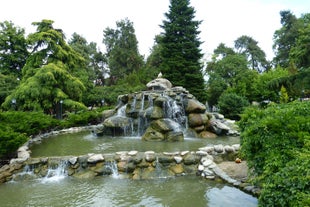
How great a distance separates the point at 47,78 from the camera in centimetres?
1616

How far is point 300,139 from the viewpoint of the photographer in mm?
3404

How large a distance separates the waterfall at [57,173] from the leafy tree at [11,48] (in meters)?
20.9

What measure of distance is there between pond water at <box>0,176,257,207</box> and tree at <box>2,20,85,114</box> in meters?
11.2

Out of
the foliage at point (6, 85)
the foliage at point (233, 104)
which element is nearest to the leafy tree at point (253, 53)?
the foliage at point (233, 104)

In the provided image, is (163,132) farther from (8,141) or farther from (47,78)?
(47,78)

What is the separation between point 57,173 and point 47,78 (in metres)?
11.0

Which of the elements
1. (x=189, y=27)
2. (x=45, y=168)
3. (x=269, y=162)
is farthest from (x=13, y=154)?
(x=189, y=27)

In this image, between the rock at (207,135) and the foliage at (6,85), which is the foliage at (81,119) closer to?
the rock at (207,135)

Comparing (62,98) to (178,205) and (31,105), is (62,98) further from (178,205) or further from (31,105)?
(178,205)

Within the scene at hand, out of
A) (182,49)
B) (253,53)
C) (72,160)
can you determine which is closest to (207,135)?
(72,160)

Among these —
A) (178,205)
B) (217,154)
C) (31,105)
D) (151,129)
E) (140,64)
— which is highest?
(140,64)

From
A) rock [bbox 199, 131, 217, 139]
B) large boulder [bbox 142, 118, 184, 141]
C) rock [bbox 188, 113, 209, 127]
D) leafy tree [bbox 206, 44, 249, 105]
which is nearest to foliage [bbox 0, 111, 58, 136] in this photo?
large boulder [bbox 142, 118, 184, 141]

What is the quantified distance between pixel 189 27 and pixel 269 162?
20769 millimetres

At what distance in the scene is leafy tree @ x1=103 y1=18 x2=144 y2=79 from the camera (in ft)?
99.1
